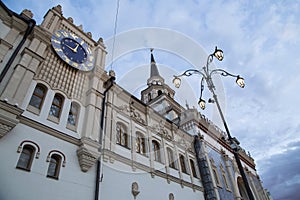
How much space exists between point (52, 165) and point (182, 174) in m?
9.66

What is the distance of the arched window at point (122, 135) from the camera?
11650 mm

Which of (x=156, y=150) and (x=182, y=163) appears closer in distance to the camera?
(x=156, y=150)

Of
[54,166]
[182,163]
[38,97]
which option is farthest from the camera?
[182,163]

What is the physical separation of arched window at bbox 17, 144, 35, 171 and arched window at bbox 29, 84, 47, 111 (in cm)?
180

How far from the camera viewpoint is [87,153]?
854 cm

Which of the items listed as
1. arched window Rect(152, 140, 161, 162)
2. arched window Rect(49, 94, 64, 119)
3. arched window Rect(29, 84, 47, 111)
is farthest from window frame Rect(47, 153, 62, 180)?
arched window Rect(152, 140, 161, 162)

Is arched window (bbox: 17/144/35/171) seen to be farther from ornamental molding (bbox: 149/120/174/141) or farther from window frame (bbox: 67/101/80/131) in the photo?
ornamental molding (bbox: 149/120/174/141)

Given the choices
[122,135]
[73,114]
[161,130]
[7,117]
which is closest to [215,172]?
[161,130]

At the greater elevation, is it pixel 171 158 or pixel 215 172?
pixel 171 158

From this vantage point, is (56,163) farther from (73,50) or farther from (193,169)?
(193,169)

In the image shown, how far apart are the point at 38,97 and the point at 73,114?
5.92 feet

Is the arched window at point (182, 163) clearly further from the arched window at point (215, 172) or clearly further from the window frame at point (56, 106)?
the window frame at point (56, 106)

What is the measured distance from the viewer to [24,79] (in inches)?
318

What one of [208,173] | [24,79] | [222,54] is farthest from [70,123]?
[208,173]
